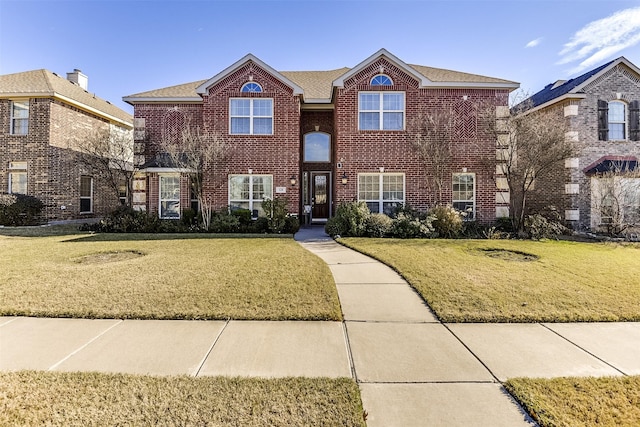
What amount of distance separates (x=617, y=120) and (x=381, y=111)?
1093cm

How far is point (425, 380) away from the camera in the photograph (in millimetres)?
2955

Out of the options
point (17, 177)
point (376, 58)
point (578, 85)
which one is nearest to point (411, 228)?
point (376, 58)

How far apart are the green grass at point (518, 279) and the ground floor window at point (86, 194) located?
16185mm

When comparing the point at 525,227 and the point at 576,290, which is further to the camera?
the point at 525,227

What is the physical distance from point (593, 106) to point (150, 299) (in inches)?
736

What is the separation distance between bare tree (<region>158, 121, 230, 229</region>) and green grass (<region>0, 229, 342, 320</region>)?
4.57m

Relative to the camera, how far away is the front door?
16.2m

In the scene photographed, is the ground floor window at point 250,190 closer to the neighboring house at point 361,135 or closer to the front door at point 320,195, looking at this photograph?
the neighboring house at point 361,135

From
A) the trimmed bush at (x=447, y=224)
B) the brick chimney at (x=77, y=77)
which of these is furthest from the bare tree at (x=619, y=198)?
the brick chimney at (x=77, y=77)

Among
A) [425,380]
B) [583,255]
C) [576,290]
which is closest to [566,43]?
[583,255]

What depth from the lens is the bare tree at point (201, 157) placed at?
41.5ft

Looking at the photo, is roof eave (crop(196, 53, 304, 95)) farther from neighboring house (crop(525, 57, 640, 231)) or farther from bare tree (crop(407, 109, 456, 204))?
neighboring house (crop(525, 57, 640, 231))

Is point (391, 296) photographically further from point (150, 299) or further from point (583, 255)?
point (583, 255)

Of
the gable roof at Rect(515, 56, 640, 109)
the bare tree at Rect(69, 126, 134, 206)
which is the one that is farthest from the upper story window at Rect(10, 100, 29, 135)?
the gable roof at Rect(515, 56, 640, 109)
